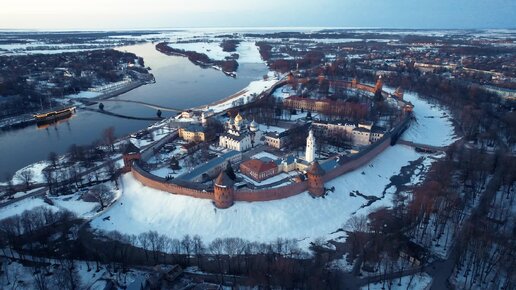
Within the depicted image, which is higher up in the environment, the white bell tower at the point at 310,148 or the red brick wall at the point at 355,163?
the white bell tower at the point at 310,148

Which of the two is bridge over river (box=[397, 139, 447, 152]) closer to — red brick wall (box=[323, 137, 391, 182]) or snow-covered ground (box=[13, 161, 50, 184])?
red brick wall (box=[323, 137, 391, 182])

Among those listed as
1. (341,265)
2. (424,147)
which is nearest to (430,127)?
(424,147)

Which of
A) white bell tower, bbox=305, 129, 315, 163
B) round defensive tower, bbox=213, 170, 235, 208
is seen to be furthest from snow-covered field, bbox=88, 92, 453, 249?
white bell tower, bbox=305, 129, 315, 163

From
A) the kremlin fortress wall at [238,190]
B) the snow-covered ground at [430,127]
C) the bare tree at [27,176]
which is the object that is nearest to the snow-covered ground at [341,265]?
the kremlin fortress wall at [238,190]

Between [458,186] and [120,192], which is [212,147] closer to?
[120,192]

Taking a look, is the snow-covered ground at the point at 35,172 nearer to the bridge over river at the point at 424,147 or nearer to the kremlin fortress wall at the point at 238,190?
the kremlin fortress wall at the point at 238,190

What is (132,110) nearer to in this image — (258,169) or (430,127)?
(258,169)

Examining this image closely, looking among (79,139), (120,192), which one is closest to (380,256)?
(120,192)
